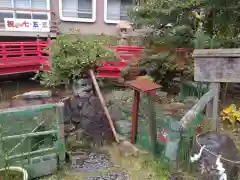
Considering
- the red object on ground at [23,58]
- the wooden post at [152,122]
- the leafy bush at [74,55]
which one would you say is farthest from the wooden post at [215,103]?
the red object on ground at [23,58]

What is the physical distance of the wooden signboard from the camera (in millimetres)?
3270

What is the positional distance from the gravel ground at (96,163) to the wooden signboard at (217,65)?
2.27 m

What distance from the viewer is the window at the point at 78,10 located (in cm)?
1355

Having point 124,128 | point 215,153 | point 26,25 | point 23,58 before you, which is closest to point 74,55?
point 124,128

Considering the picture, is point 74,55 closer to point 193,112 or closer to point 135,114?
point 135,114

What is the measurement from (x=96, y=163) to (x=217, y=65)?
2.72 meters

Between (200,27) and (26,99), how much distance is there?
17.8 ft

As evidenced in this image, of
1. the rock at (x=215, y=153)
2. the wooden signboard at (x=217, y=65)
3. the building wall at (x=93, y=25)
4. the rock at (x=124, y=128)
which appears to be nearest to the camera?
the rock at (x=215, y=153)

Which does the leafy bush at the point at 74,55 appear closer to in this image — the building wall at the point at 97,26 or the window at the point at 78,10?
the building wall at the point at 97,26

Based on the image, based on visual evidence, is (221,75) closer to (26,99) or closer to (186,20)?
(186,20)

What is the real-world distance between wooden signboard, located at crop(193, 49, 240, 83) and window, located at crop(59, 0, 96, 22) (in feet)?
37.4

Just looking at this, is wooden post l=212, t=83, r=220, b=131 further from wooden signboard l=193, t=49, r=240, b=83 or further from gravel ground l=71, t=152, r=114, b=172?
gravel ground l=71, t=152, r=114, b=172

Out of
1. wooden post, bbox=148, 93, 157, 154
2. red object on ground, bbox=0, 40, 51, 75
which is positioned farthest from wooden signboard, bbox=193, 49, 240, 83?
red object on ground, bbox=0, 40, 51, 75

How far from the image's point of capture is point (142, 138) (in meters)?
4.77
